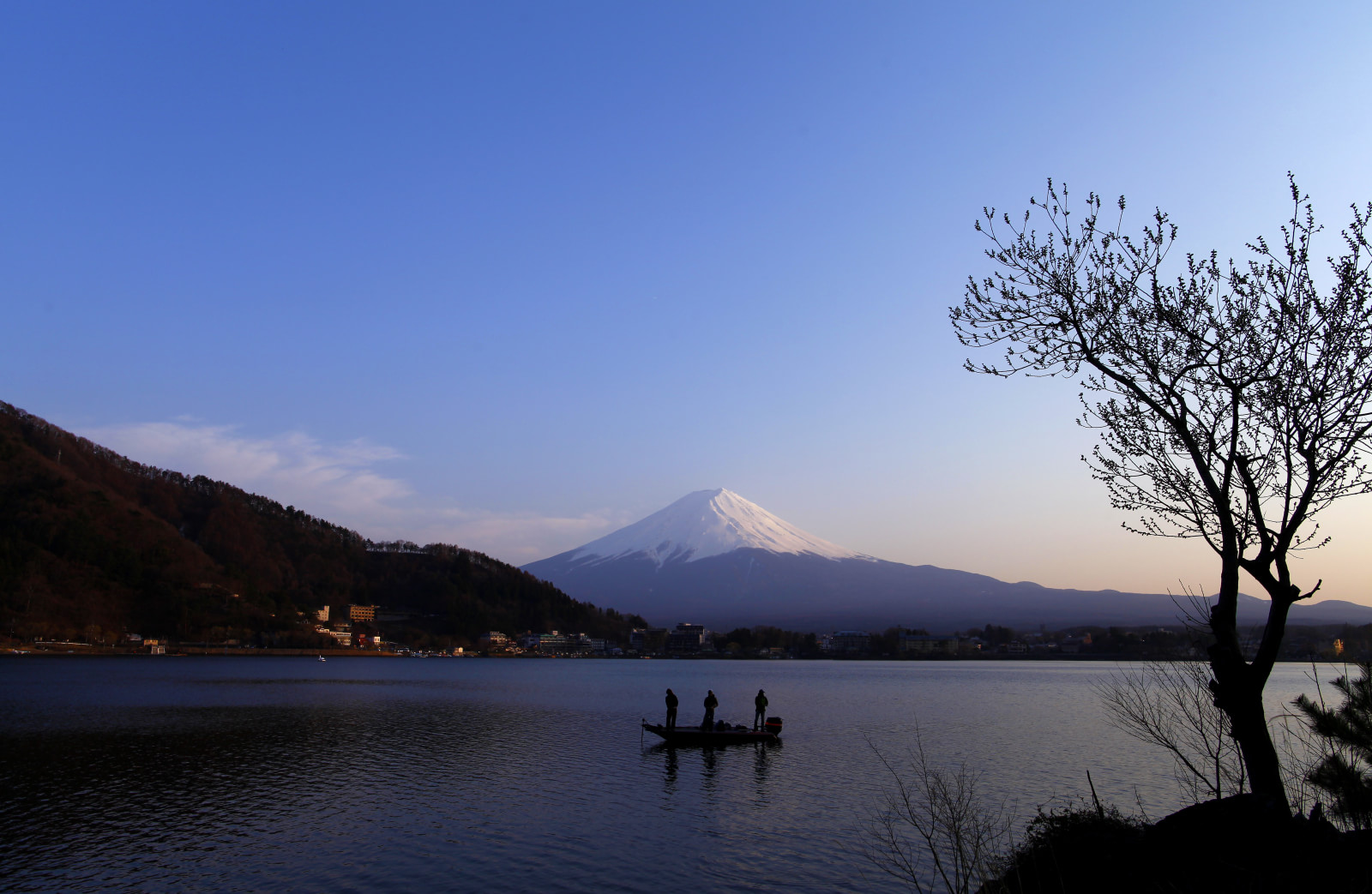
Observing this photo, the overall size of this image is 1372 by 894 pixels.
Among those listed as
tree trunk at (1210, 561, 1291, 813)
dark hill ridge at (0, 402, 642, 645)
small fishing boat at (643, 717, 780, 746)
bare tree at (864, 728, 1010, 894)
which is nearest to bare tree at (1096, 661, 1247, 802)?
tree trunk at (1210, 561, 1291, 813)

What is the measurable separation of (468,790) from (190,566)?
118 meters

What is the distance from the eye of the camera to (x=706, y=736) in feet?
93.4

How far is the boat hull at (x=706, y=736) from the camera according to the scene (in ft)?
92.6

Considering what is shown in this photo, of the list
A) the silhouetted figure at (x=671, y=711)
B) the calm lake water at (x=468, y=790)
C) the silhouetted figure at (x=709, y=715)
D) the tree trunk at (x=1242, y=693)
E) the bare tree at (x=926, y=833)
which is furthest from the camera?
the silhouetted figure at (x=709, y=715)

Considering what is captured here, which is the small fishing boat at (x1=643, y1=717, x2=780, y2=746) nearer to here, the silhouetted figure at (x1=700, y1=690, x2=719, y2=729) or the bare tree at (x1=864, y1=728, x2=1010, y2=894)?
the silhouetted figure at (x1=700, y1=690, x2=719, y2=729)

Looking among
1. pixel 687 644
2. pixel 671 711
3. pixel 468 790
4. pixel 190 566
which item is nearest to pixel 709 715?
pixel 671 711

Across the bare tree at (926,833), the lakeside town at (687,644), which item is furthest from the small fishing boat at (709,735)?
the lakeside town at (687,644)

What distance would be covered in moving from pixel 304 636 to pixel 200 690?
80.5 metres

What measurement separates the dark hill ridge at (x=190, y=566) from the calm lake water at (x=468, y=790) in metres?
74.7

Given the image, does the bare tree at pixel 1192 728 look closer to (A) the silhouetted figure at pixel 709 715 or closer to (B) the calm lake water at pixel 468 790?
(B) the calm lake water at pixel 468 790

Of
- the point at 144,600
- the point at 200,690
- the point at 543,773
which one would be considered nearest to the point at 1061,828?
the point at 543,773

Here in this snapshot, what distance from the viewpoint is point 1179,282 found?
8062 mm

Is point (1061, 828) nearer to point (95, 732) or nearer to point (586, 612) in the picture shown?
point (95, 732)

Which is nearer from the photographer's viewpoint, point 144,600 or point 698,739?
point 698,739
